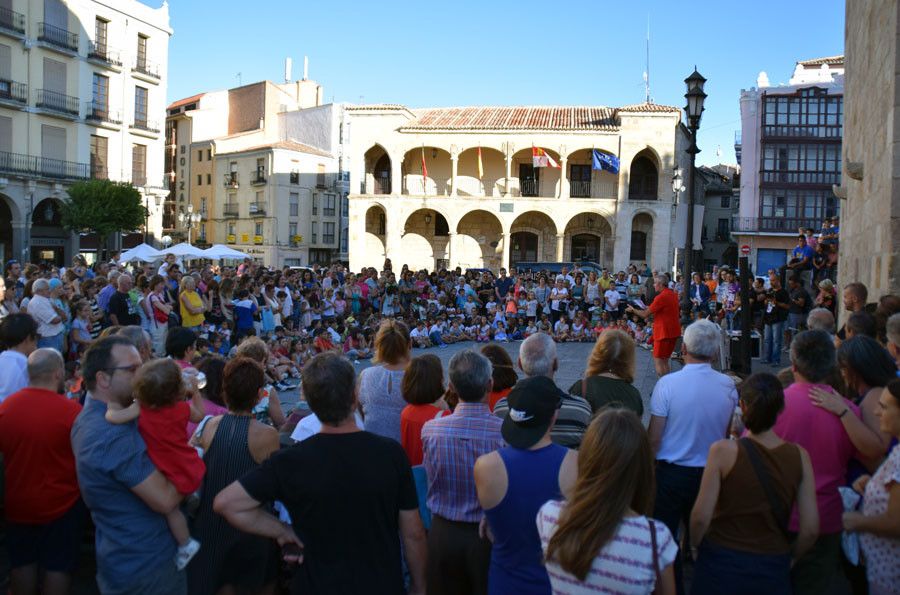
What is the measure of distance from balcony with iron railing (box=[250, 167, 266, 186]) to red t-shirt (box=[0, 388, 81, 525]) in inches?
1721

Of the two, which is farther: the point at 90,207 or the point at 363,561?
the point at 90,207

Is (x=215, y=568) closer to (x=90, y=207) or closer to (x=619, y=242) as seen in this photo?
(x=90, y=207)

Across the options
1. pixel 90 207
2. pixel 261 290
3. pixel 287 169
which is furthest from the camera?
pixel 287 169

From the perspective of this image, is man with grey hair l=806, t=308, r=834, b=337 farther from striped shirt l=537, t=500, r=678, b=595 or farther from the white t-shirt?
striped shirt l=537, t=500, r=678, b=595

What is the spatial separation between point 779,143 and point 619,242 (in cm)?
1210

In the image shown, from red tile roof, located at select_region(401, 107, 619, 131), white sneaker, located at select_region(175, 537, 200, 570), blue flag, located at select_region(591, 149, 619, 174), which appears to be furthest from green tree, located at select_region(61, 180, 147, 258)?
white sneaker, located at select_region(175, 537, 200, 570)

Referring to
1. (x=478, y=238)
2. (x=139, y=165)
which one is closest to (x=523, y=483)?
(x=478, y=238)

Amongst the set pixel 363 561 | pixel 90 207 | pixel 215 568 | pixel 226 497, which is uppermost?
pixel 90 207

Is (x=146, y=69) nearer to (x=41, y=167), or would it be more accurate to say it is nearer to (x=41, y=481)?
(x=41, y=167)

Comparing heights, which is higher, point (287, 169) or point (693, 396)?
point (287, 169)

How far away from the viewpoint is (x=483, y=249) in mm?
37656

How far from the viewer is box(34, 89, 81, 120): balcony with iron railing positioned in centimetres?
3084

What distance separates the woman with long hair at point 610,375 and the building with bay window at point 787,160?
3812 centimetres

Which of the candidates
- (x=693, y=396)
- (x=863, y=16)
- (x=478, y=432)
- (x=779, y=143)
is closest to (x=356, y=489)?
(x=478, y=432)
